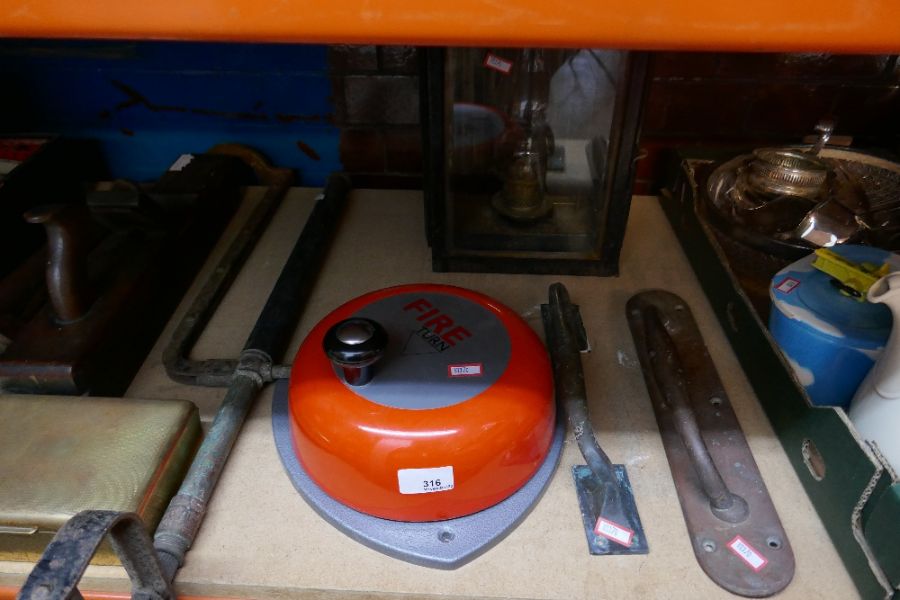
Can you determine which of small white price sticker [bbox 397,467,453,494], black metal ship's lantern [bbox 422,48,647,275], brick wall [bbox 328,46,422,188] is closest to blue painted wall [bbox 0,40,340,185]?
brick wall [bbox 328,46,422,188]

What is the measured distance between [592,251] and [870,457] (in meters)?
0.45

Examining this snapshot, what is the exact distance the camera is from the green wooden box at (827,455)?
469 millimetres

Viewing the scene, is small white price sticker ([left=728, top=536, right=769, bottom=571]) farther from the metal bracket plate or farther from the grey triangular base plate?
the grey triangular base plate

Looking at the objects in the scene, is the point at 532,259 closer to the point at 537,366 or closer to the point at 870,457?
the point at 537,366

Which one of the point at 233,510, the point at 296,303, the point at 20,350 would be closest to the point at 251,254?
the point at 296,303

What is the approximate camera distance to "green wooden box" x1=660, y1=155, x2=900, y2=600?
1.54ft

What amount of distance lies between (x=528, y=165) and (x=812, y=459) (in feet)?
1.69

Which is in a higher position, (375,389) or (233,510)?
(375,389)

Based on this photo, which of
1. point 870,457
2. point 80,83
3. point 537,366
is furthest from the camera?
point 80,83

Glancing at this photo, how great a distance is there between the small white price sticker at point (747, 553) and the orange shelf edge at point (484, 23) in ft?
1.34

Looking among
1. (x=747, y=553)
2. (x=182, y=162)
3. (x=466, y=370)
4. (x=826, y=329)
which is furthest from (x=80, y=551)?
(x=182, y=162)

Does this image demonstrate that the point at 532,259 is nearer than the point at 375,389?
No

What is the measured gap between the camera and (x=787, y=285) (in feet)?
2.12

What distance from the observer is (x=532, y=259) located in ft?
2.84
